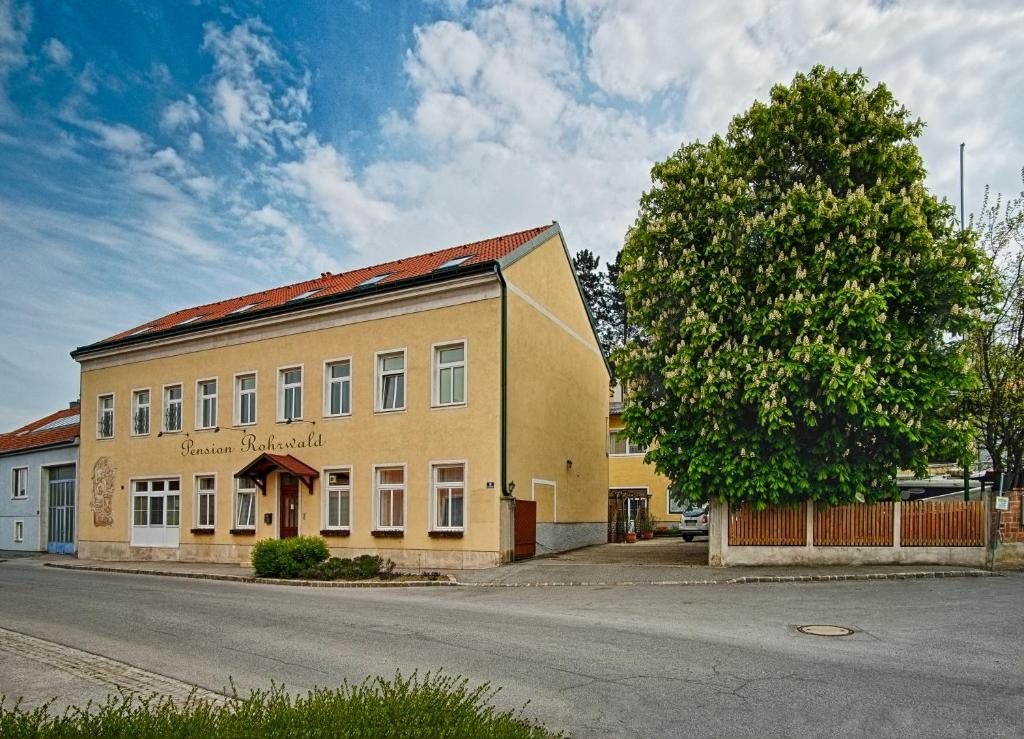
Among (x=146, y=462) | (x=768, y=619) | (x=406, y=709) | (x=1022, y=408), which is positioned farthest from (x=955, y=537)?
(x=146, y=462)

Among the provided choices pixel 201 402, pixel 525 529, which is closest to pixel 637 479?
pixel 525 529

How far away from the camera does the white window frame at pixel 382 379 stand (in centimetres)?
2289

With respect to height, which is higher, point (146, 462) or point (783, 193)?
point (783, 193)

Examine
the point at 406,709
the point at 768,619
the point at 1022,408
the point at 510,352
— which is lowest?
the point at 768,619

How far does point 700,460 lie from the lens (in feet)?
60.8

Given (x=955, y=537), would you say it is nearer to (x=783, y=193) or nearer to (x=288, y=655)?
(x=783, y=193)

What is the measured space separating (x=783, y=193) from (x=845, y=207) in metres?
2.11

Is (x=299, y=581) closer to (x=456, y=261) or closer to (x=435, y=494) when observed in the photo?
(x=435, y=494)

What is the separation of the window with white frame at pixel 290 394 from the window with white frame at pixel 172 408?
5235 mm

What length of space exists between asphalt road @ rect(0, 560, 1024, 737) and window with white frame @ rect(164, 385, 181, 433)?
12537mm

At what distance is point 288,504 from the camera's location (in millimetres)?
25203

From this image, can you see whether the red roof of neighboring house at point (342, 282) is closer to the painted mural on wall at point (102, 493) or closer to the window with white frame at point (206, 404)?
the window with white frame at point (206, 404)

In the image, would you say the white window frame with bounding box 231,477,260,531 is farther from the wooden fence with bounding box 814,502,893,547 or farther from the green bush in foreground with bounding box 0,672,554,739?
the green bush in foreground with bounding box 0,672,554,739

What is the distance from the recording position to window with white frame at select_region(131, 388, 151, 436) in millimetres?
29953
